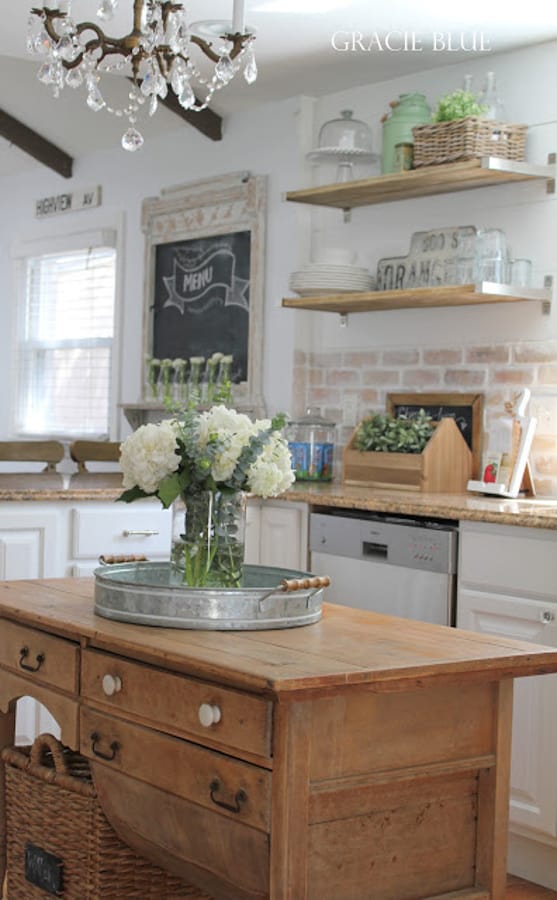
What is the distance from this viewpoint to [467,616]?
3.73 metres

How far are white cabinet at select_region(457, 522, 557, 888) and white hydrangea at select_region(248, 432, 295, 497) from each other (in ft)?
4.28

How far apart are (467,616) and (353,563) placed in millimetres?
522

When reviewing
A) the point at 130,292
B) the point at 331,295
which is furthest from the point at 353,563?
the point at 130,292

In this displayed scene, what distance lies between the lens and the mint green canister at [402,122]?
15.5ft

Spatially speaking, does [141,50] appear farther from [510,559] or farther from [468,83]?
[468,83]

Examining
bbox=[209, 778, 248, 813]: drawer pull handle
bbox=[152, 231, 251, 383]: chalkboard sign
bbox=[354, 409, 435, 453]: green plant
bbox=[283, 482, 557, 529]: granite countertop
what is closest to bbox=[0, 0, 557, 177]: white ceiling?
bbox=[152, 231, 251, 383]: chalkboard sign

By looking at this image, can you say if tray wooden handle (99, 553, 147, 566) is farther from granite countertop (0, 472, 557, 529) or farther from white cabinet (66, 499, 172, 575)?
white cabinet (66, 499, 172, 575)

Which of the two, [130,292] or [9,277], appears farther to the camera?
[9,277]

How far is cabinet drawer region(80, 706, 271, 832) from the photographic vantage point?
6.23ft

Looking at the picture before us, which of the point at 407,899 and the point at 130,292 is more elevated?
the point at 130,292

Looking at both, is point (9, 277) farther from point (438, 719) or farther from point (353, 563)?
point (438, 719)

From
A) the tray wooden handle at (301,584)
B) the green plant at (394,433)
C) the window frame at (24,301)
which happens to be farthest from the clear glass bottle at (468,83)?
the tray wooden handle at (301,584)

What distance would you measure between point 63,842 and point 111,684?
554 millimetres

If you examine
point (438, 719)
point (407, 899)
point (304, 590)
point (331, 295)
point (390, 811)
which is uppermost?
point (331, 295)
